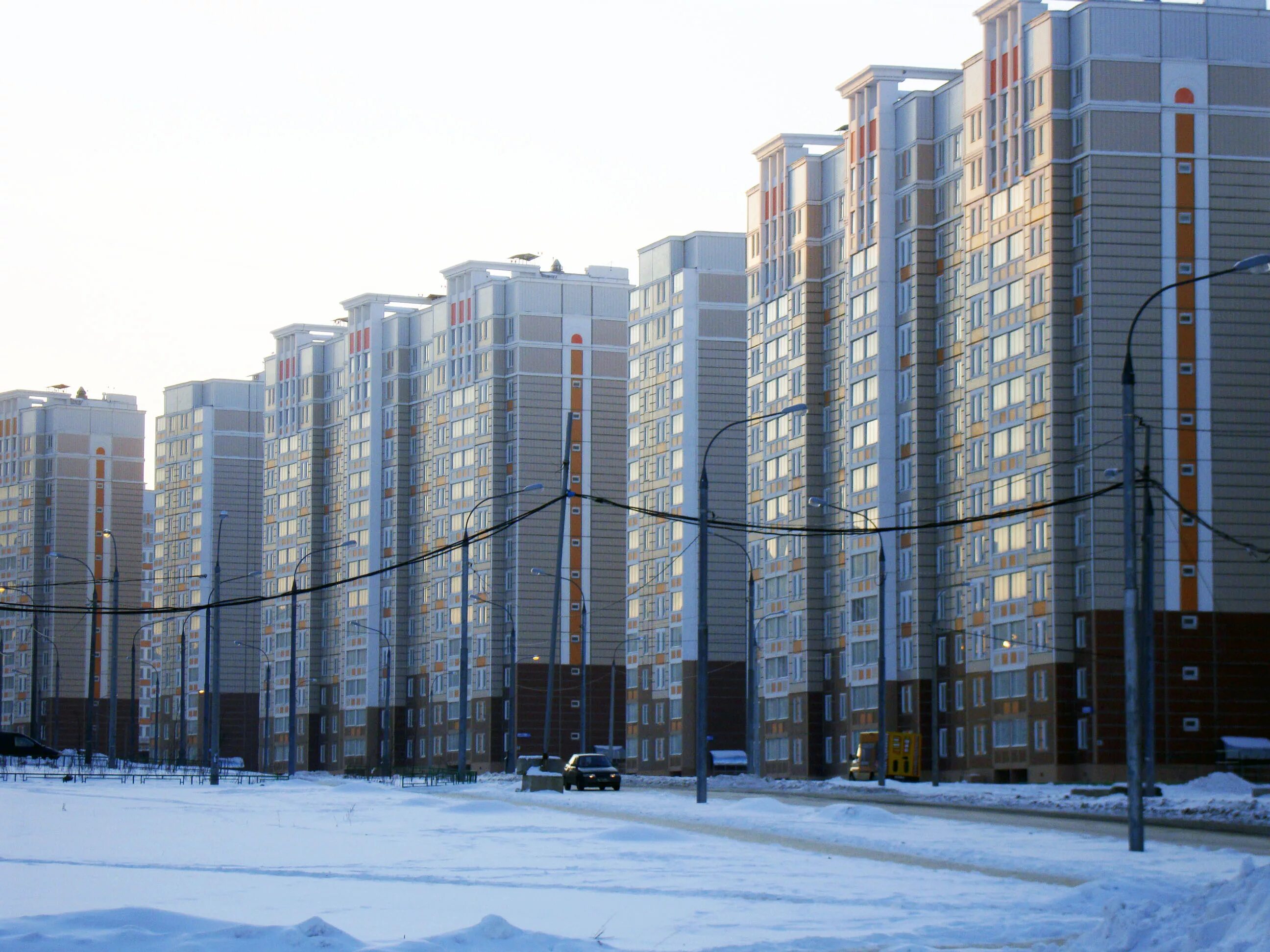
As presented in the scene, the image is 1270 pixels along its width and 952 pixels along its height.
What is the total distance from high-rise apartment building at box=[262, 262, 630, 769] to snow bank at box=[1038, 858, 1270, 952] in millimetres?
94987

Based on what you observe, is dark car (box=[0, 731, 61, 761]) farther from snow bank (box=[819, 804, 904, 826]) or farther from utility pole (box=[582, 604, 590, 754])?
snow bank (box=[819, 804, 904, 826])

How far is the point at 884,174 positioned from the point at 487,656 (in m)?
46.7

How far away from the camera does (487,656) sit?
12581 centimetres

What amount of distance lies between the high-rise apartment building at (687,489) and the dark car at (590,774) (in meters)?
43.7

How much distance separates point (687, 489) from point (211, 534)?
67.3 metres

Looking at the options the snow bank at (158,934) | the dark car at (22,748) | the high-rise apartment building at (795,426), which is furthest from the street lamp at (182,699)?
the snow bank at (158,934)

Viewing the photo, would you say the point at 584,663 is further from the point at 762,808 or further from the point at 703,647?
the point at 762,808

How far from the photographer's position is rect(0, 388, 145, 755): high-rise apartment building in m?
181

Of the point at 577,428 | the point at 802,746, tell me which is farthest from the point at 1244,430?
the point at 577,428

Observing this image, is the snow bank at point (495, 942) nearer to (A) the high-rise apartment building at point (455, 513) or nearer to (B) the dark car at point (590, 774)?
(B) the dark car at point (590, 774)

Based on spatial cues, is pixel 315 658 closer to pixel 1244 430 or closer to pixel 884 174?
pixel 884 174

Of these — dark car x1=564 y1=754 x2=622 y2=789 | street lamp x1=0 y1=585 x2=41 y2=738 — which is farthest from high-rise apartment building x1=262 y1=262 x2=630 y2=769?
dark car x1=564 y1=754 x2=622 y2=789

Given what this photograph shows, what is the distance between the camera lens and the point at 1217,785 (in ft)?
204

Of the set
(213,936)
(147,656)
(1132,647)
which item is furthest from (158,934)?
(147,656)
